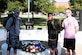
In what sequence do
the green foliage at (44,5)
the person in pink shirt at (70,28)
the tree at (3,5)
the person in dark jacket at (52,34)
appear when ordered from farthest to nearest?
the green foliage at (44,5), the tree at (3,5), the person in dark jacket at (52,34), the person in pink shirt at (70,28)

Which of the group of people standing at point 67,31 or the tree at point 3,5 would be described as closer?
the group of people standing at point 67,31

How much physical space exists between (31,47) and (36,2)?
38.5 m

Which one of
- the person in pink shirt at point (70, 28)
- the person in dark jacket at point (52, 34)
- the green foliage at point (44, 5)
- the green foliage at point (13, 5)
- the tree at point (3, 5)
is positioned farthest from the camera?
the green foliage at point (44, 5)

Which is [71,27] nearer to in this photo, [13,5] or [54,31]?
[54,31]

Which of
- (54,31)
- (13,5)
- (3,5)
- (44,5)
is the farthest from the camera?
(44,5)

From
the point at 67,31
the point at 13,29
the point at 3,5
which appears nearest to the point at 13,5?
the point at 3,5

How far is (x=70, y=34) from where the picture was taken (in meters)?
6.55

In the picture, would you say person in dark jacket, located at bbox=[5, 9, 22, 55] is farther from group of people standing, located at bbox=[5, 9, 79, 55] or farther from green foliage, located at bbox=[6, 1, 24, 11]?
green foliage, located at bbox=[6, 1, 24, 11]

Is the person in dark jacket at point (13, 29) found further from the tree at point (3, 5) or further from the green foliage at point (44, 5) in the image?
the green foliage at point (44, 5)

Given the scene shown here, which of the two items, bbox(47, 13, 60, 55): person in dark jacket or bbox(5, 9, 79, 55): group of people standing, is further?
bbox(47, 13, 60, 55): person in dark jacket

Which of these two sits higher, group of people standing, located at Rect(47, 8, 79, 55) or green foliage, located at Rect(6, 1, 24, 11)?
green foliage, located at Rect(6, 1, 24, 11)

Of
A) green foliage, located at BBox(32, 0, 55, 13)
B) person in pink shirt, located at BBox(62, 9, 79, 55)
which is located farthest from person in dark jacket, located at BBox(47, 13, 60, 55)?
green foliage, located at BBox(32, 0, 55, 13)

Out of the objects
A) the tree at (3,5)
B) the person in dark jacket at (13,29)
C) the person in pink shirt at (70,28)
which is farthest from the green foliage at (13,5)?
the person in pink shirt at (70,28)

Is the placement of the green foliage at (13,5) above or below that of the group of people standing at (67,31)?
above
